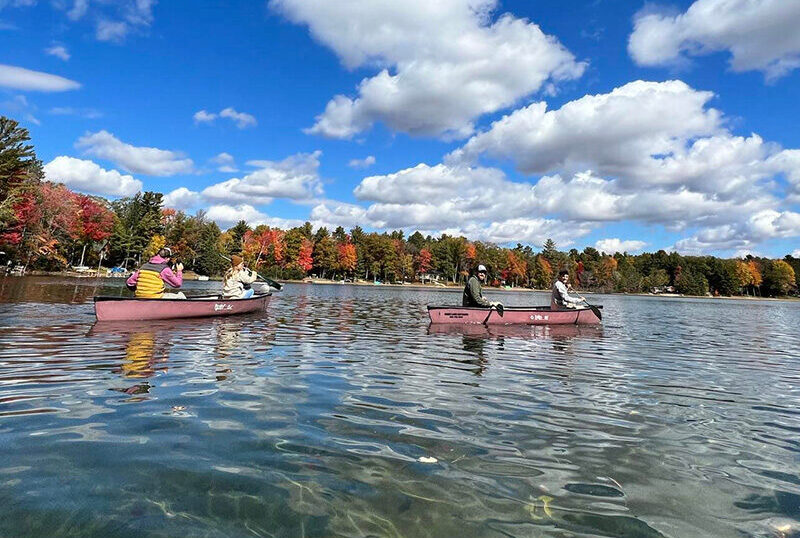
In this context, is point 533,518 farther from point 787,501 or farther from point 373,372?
point 373,372

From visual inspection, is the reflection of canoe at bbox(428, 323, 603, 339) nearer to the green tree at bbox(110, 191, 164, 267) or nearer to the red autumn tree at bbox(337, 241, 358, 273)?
the green tree at bbox(110, 191, 164, 267)

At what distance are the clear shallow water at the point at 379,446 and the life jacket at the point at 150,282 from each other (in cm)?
563

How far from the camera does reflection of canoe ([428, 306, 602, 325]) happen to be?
18.2 m

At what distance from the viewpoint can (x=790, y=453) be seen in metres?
5.10

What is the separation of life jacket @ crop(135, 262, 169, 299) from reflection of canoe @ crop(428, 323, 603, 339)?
9515mm

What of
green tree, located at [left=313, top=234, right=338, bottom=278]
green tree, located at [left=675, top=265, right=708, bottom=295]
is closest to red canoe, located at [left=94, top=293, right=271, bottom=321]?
green tree, located at [left=313, top=234, right=338, bottom=278]

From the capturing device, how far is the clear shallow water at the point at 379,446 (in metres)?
3.35

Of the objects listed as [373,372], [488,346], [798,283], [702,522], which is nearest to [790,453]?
[702,522]

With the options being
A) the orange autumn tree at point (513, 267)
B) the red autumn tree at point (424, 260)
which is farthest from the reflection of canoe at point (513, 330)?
the orange autumn tree at point (513, 267)

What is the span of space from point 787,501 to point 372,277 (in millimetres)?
119213

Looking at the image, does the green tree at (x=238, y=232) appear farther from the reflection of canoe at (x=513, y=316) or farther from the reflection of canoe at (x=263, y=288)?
the reflection of canoe at (x=513, y=316)

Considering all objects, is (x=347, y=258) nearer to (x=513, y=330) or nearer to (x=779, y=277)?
(x=513, y=330)

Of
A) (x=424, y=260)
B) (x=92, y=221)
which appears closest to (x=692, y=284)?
(x=424, y=260)

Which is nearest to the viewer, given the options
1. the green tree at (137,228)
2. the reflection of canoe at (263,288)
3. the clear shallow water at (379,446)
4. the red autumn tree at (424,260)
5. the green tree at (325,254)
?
the clear shallow water at (379,446)
